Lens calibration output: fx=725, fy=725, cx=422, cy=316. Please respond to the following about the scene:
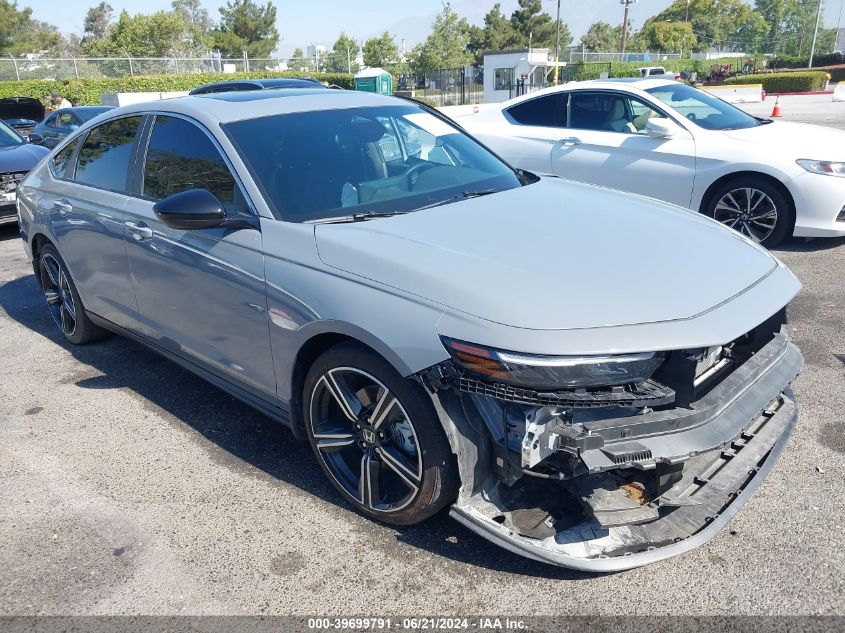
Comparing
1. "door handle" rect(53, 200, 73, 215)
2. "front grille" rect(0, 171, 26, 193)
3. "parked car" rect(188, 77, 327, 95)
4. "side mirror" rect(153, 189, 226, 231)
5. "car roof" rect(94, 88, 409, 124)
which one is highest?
"car roof" rect(94, 88, 409, 124)

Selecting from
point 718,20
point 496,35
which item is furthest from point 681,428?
point 718,20

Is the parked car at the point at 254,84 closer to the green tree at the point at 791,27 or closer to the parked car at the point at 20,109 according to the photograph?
the parked car at the point at 20,109

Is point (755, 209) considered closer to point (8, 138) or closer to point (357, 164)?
point (357, 164)

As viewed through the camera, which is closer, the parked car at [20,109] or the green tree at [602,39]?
the parked car at [20,109]

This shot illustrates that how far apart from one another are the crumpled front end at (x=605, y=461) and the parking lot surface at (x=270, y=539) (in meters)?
0.24

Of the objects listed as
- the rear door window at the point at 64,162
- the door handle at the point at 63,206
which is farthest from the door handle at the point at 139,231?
the rear door window at the point at 64,162

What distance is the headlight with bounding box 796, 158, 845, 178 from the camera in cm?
652

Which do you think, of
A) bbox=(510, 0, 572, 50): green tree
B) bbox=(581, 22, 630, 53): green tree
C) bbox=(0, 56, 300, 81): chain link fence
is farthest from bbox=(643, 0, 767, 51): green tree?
bbox=(0, 56, 300, 81): chain link fence

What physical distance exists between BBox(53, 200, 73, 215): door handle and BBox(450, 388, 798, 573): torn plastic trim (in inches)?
137

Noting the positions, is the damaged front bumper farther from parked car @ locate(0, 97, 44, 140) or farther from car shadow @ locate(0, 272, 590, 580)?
parked car @ locate(0, 97, 44, 140)

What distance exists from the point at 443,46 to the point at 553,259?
58.1 m

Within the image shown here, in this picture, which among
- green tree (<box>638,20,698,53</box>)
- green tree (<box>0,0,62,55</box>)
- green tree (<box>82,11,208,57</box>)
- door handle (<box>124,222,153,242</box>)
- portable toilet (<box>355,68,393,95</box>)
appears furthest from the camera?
green tree (<box>638,20,698,53</box>)

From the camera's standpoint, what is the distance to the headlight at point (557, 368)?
7.96ft

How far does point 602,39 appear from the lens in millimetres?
109312
